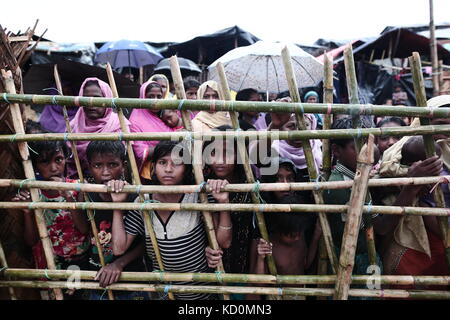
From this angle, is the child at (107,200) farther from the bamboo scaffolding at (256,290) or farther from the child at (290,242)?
the child at (290,242)

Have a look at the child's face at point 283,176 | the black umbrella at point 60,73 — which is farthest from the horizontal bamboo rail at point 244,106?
the black umbrella at point 60,73

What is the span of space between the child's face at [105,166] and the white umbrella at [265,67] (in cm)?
226

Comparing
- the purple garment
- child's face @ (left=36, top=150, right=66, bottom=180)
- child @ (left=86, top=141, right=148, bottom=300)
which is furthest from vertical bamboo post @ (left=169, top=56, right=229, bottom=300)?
the purple garment

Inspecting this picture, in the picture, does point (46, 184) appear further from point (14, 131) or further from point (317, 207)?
point (317, 207)

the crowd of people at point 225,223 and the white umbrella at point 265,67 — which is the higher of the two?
the white umbrella at point 265,67

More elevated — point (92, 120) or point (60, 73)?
point (60, 73)

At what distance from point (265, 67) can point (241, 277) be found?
3.04 meters

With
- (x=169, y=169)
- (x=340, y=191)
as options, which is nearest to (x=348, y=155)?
(x=340, y=191)

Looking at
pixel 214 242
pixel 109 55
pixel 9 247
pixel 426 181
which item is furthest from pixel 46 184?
pixel 109 55

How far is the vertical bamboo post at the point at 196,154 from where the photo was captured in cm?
177

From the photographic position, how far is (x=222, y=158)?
2.03m

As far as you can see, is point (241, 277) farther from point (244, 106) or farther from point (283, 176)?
point (244, 106)

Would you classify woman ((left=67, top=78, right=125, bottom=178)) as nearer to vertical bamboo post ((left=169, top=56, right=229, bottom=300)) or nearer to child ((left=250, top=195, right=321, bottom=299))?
vertical bamboo post ((left=169, top=56, right=229, bottom=300))

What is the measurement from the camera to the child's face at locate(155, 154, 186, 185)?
80.1 inches
